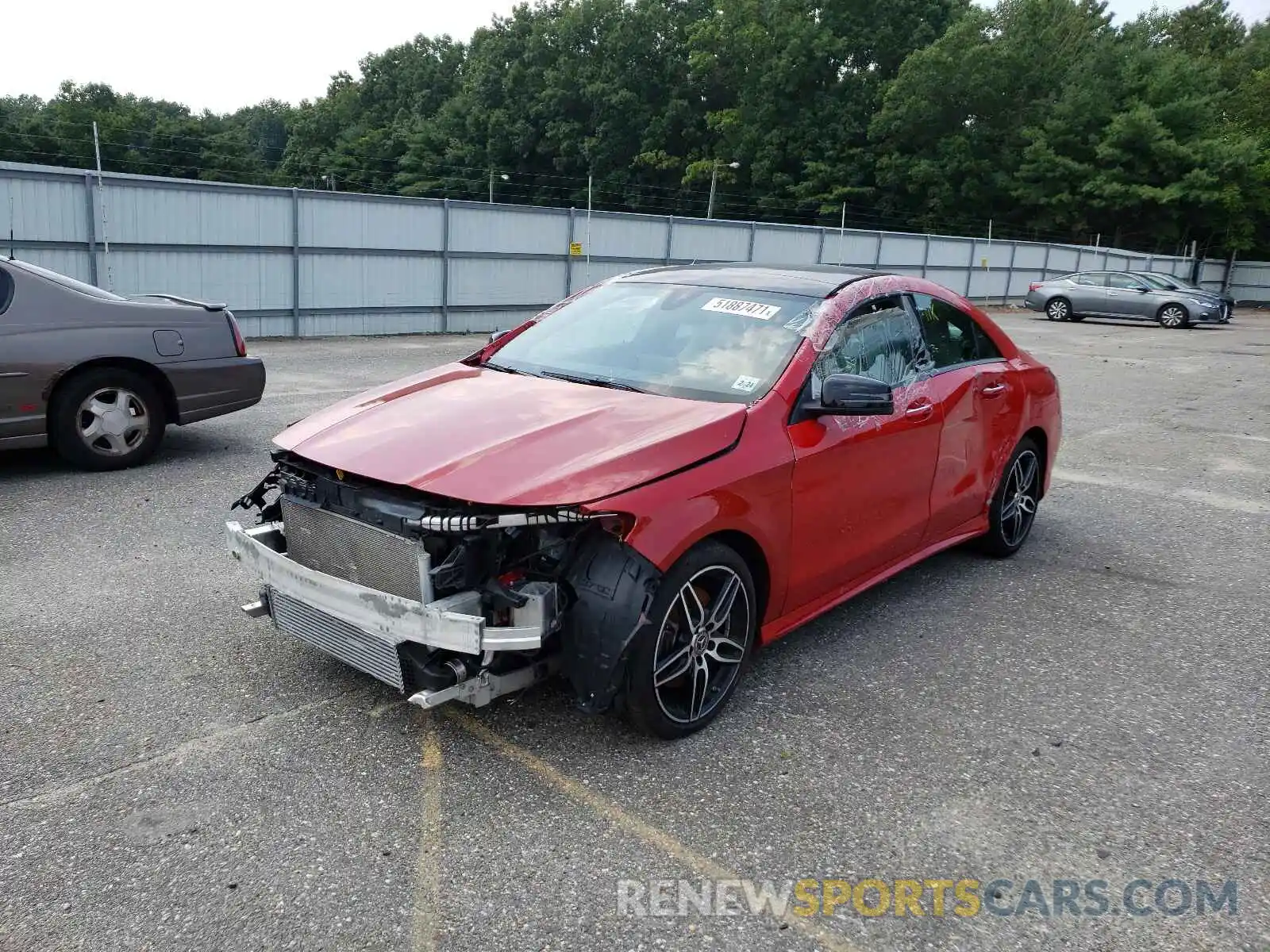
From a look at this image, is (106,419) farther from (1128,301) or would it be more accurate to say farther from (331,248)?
(1128,301)

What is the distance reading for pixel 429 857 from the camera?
2.77 m

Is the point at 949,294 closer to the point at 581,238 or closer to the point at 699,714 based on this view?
the point at 699,714

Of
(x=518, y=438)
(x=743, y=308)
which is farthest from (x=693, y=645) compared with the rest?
(x=743, y=308)

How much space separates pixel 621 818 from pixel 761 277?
2.58m

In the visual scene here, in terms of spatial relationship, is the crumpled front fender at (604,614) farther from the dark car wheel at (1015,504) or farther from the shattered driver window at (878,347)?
the dark car wheel at (1015,504)

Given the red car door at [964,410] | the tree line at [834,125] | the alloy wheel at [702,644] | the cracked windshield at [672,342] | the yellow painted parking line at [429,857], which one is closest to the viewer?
the yellow painted parking line at [429,857]

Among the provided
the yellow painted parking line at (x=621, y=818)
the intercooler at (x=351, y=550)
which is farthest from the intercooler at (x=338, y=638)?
the yellow painted parking line at (x=621, y=818)

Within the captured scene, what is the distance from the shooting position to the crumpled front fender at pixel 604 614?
3.07 meters

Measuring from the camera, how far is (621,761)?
330 centimetres

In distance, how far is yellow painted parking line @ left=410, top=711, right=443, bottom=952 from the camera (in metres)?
2.48

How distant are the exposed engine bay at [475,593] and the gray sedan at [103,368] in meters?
4.11

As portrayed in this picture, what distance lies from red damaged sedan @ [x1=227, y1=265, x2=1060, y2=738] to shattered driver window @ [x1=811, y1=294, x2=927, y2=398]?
0.01 metres

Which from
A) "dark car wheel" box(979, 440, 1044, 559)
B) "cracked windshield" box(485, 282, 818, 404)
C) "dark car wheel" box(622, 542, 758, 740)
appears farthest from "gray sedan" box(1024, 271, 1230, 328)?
"dark car wheel" box(622, 542, 758, 740)

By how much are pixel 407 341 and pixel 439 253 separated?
225 cm
